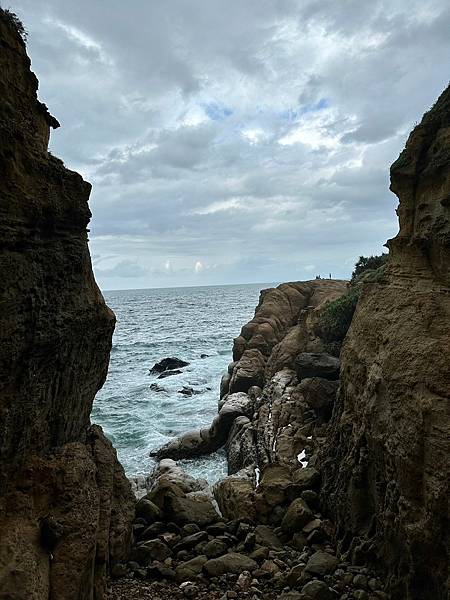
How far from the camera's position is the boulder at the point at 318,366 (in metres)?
19.7

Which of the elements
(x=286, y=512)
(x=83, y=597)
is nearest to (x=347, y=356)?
(x=286, y=512)

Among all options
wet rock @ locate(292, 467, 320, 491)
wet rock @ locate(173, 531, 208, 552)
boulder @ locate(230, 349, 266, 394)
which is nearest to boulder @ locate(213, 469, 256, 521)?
wet rock @ locate(292, 467, 320, 491)

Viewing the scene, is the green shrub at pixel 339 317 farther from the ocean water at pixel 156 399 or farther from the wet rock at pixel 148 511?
the wet rock at pixel 148 511

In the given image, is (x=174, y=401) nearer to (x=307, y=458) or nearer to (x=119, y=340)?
(x=307, y=458)

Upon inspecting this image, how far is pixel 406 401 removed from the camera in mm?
8273

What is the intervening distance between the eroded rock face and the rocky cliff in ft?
18.6

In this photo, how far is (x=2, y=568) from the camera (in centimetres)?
534

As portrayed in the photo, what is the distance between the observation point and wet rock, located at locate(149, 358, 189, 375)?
141 feet

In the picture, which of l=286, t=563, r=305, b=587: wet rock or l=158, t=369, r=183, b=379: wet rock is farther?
l=158, t=369, r=183, b=379: wet rock

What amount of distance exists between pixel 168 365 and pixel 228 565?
35148 mm

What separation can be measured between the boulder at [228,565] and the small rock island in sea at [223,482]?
0.10ft

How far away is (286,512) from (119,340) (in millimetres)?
57635

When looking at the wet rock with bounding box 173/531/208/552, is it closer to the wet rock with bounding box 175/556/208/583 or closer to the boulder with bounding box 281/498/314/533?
the wet rock with bounding box 175/556/208/583

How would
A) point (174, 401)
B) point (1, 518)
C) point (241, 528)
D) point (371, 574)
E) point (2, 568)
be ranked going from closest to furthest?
point (2, 568) < point (1, 518) < point (371, 574) < point (241, 528) < point (174, 401)
